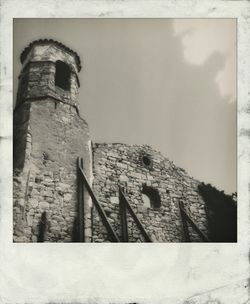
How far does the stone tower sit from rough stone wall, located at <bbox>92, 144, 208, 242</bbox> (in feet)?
0.55

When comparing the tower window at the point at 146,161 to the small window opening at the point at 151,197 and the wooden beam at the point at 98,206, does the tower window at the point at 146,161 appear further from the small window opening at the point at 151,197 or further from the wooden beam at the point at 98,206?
the wooden beam at the point at 98,206

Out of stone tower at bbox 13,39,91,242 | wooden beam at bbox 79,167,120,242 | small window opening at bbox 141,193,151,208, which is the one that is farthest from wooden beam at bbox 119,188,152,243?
stone tower at bbox 13,39,91,242

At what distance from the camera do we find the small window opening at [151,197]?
201 inches

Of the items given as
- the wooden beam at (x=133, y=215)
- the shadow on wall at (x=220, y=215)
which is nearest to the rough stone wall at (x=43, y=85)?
the wooden beam at (x=133, y=215)

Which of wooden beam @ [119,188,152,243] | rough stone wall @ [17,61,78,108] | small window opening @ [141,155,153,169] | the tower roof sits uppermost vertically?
the tower roof

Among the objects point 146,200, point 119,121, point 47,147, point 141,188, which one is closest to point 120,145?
point 119,121

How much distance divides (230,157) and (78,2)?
7.09 ft

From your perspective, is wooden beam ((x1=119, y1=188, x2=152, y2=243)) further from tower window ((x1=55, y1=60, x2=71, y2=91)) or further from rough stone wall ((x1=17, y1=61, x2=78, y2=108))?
tower window ((x1=55, y1=60, x2=71, y2=91))

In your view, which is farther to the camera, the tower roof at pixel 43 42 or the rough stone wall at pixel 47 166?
the tower roof at pixel 43 42

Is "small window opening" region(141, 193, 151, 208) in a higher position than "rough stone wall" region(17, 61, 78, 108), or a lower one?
lower

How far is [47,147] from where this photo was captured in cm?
469

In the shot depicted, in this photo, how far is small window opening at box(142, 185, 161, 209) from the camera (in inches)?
201

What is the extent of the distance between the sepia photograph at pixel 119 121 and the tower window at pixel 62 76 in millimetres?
132

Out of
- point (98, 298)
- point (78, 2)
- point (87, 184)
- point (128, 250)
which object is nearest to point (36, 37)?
point (78, 2)
